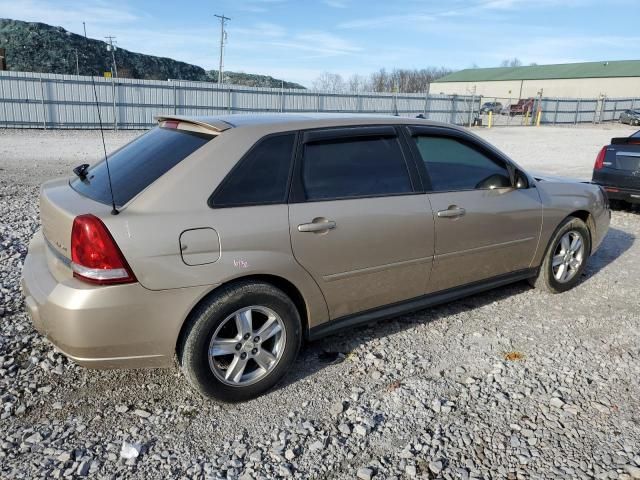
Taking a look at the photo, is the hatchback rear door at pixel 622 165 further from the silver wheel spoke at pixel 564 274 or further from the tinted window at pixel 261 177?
A: the tinted window at pixel 261 177

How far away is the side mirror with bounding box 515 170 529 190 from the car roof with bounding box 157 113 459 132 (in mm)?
985

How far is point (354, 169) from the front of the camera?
3408mm

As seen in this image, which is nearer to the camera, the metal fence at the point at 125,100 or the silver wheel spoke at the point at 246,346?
the silver wheel spoke at the point at 246,346

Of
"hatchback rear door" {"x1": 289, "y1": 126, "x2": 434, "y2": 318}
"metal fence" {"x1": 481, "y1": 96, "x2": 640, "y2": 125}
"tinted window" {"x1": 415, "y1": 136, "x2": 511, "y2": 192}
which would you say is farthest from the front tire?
"metal fence" {"x1": 481, "y1": 96, "x2": 640, "y2": 125}

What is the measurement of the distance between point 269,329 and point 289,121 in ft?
4.35

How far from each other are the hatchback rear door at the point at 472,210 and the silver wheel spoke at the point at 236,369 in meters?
1.57

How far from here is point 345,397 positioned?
10.3 feet

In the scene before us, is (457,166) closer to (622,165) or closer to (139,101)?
(622,165)

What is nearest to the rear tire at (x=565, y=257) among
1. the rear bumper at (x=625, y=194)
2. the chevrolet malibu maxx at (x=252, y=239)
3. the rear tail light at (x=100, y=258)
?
the chevrolet malibu maxx at (x=252, y=239)

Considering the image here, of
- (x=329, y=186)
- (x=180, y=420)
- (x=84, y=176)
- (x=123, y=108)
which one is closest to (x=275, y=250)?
(x=329, y=186)

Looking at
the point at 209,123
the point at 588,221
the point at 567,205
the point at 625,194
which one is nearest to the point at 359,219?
the point at 209,123

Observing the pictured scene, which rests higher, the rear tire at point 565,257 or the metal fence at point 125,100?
the metal fence at point 125,100

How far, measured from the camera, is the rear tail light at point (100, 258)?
2.58 metres

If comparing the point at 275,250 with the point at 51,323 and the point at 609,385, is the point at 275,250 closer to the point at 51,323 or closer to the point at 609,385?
the point at 51,323
